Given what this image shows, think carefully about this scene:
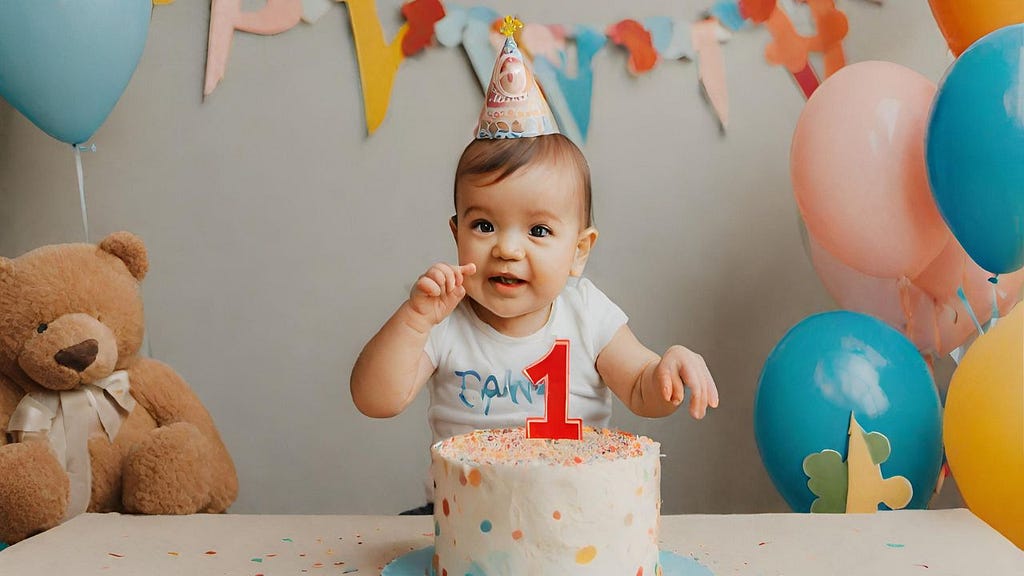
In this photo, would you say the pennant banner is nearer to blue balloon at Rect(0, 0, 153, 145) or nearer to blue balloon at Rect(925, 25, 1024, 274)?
blue balloon at Rect(0, 0, 153, 145)

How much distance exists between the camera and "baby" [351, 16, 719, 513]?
1.25 meters

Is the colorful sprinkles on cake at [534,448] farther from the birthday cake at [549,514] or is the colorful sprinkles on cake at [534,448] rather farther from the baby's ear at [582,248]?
the baby's ear at [582,248]

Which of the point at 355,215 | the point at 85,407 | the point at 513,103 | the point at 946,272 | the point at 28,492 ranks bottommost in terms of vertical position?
the point at 28,492

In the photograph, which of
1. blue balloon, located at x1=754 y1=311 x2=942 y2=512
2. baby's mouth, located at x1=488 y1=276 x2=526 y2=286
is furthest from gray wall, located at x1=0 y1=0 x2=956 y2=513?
baby's mouth, located at x1=488 y1=276 x2=526 y2=286

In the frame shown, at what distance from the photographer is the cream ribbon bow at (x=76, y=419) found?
1.66 meters

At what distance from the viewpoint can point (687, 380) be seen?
116 cm

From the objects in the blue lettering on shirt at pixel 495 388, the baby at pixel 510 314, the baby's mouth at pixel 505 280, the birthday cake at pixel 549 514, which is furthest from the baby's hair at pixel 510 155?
the birthday cake at pixel 549 514

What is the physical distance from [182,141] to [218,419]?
613 mm

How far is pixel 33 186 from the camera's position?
2.17 m

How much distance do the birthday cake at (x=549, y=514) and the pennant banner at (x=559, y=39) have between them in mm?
1268

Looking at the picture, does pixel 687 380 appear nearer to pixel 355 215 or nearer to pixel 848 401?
pixel 848 401

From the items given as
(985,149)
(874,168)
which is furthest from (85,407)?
(985,149)

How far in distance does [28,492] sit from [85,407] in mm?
202

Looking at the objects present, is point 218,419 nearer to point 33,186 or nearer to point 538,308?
point 33,186
